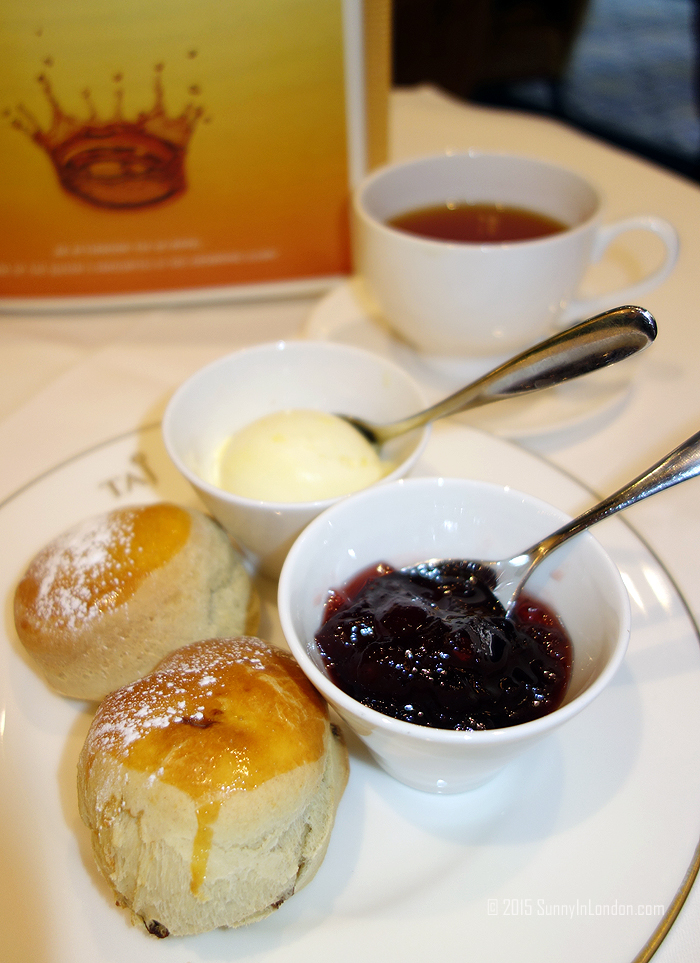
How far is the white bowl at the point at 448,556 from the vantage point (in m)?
0.93

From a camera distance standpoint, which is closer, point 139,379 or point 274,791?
point 274,791

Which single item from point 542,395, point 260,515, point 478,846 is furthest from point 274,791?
point 542,395

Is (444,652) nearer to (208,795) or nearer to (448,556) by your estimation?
(448,556)

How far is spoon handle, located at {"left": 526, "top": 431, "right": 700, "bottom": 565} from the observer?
1.15 meters

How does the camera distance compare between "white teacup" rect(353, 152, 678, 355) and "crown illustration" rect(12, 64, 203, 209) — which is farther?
"crown illustration" rect(12, 64, 203, 209)

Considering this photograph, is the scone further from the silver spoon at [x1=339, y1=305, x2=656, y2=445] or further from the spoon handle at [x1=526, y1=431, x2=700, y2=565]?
the silver spoon at [x1=339, y1=305, x2=656, y2=445]

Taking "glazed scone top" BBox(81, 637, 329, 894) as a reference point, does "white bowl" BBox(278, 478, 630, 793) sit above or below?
above

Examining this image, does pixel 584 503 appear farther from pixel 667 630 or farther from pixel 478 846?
pixel 478 846

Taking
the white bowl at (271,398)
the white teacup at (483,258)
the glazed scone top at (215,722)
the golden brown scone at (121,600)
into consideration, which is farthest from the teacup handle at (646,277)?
the glazed scone top at (215,722)

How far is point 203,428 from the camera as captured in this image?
5.28ft

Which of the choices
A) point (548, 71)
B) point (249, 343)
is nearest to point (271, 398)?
point (249, 343)

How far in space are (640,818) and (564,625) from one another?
298 mm

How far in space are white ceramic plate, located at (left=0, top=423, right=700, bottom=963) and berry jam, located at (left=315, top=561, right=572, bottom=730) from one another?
193 millimetres

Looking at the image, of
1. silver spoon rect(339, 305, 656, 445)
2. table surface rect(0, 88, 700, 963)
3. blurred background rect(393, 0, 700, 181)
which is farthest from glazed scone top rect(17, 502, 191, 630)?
blurred background rect(393, 0, 700, 181)
